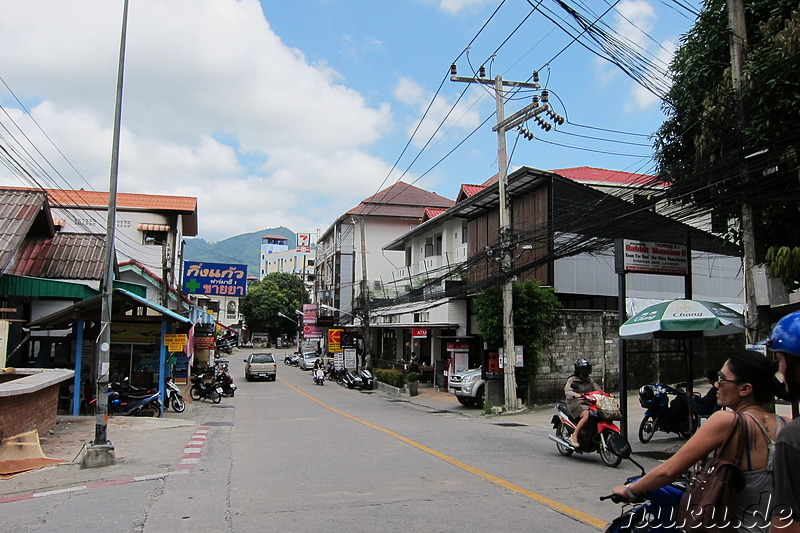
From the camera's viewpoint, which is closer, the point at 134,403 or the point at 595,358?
the point at 134,403

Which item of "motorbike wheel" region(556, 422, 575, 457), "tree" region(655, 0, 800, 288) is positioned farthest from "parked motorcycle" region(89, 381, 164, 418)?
"tree" region(655, 0, 800, 288)

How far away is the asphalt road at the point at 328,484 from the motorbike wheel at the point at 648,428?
71.6 inches

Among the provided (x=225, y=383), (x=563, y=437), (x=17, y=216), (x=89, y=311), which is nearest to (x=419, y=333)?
(x=225, y=383)

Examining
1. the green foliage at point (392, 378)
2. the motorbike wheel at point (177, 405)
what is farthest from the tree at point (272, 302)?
the motorbike wheel at point (177, 405)

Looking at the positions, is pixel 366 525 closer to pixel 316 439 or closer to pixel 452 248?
pixel 316 439

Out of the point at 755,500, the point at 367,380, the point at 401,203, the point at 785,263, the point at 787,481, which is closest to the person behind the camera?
the point at 787,481

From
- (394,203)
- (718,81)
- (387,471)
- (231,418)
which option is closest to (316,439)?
(387,471)

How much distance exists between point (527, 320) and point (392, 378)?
12167mm

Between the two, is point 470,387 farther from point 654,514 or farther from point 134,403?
point 654,514

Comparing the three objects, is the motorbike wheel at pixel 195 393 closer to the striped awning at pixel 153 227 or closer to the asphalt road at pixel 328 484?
the asphalt road at pixel 328 484

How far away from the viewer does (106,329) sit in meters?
10.4

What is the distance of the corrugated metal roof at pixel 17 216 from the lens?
14.0 meters

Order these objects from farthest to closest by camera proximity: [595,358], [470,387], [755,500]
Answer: [595,358]
[470,387]
[755,500]

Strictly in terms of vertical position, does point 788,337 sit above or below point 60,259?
below
